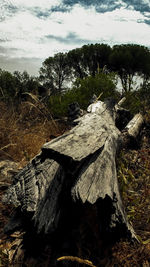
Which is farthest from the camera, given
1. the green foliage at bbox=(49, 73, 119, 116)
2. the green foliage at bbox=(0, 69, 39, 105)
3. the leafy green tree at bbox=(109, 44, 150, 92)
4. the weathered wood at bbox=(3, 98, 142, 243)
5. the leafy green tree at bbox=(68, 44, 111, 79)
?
the leafy green tree at bbox=(68, 44, 111, 79)

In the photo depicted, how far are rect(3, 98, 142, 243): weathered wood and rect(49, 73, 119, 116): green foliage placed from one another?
148 inches

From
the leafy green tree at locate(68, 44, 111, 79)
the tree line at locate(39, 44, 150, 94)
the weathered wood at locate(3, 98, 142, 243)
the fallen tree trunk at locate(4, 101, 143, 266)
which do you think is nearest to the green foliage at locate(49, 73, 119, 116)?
the weathered wood at locate(3, 98, 142, 243)

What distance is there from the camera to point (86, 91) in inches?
248

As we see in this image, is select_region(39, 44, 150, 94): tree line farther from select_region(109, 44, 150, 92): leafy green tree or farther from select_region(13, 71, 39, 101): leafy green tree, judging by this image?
select_region(13, 71, 39, 101): leafy green tree

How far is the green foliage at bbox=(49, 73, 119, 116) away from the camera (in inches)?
243

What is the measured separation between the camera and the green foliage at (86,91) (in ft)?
20.3

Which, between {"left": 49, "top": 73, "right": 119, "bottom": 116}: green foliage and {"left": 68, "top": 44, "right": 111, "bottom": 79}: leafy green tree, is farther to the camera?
{"left": 68, "top": 44, "right": 111, "bottom": 79}: leafy green tree

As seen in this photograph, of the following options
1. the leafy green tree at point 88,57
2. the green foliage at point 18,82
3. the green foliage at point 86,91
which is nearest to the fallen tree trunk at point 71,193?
the green foliage at point 86,91

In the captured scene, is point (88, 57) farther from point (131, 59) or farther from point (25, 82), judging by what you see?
point (25, 82)

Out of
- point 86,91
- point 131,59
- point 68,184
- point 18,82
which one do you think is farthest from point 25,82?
point 131,59

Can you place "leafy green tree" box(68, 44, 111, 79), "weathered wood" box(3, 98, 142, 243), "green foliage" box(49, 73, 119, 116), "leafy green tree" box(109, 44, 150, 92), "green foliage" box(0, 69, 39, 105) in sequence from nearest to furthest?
"weathered wood" box(3, 98, 142, 243) → "green foliage" box(49, 73, 119, 116) → "green foliage" box(0, 69, 39, 105) → "leafy green tree" box(109, 44, 150, 92) → "leafy green tree" box(68, 44, 111, 79)

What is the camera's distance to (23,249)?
1.88 m

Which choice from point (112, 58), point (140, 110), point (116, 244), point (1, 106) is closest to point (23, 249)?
point (116, 244)

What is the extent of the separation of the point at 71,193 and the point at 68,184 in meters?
0.31
